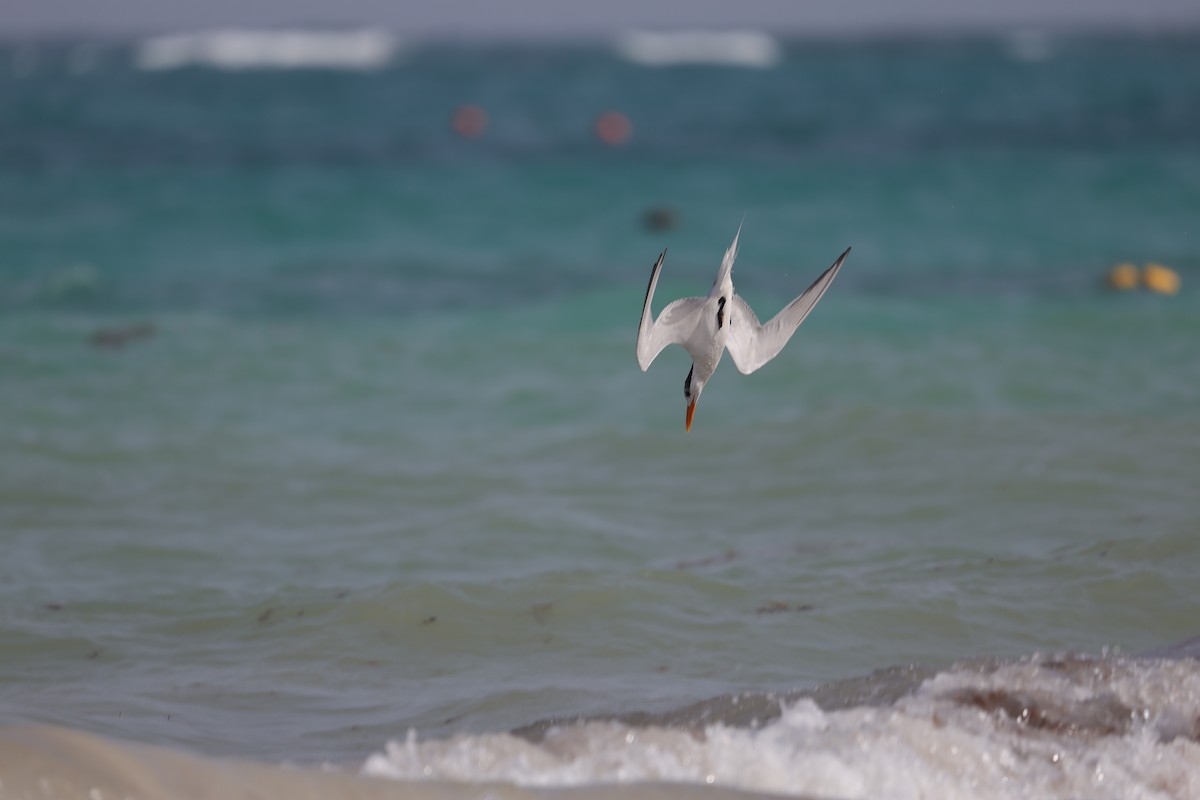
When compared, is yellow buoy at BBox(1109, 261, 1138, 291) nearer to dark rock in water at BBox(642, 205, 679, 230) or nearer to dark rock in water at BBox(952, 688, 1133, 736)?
dark rock in water at BBox(642, 205, 679, 230)

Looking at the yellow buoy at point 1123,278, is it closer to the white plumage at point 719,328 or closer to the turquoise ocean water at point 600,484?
the turquoise ocean water at point 600,484

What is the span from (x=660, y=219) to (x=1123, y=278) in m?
7.22

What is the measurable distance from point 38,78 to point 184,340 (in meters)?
38.2

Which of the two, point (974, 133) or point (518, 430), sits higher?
point (974, 133)

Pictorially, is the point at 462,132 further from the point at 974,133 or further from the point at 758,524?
the point at 758,524

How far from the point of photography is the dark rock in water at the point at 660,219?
20391mm

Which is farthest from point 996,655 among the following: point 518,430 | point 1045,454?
point 518,430

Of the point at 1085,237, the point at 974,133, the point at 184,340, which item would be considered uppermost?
the point at 974,133

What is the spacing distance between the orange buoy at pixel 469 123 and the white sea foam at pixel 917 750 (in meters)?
27.3

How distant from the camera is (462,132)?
31031 millimetres

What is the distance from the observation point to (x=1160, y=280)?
15109 mm

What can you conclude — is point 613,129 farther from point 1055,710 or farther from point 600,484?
point 1055,710

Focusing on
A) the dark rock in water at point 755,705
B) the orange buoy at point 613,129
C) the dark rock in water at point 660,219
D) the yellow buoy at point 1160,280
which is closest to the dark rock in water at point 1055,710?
the dark rock in water at point 755,705

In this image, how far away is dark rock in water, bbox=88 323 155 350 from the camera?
12.9m
